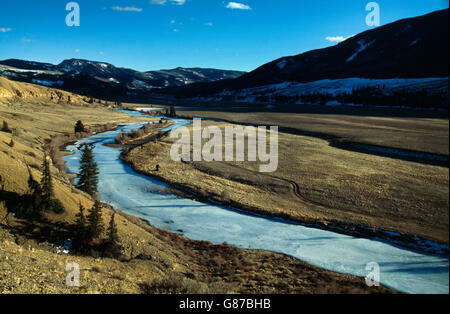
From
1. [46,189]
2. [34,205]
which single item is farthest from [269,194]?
[34,205]

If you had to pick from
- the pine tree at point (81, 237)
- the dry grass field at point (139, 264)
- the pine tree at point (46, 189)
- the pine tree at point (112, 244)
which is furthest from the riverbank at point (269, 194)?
the pine tree at point (46, 189)

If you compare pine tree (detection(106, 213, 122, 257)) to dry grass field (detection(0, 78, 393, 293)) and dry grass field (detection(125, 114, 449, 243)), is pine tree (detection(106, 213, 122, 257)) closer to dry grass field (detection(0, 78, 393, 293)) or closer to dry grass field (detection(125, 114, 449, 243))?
dry grass field (detection(0, 78, 393, 293))

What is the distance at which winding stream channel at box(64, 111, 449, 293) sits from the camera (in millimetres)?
14289

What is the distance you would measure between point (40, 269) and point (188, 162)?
31141mm

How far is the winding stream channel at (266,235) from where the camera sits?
46.9ft

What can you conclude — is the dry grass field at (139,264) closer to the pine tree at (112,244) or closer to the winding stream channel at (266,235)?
→ the pine tree at (112,244)

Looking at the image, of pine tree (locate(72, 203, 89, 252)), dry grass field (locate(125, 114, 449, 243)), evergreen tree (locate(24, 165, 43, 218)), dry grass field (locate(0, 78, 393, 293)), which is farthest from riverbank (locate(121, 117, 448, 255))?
evergreen tree (locate(24, 165, 43, 218))

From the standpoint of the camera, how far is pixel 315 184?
1176 inches

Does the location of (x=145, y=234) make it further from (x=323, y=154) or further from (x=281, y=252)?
(x=323, y=154)

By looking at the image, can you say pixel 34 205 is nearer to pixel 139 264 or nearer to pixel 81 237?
pixel 81 237

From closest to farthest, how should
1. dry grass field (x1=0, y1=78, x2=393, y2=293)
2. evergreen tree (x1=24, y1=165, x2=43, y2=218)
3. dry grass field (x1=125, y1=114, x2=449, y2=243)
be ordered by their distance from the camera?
1. dry grass field (x1=0, y1=78, x2=393, y2=293)
2. evergreen tree (x1=24, y1=165, x2=43, y2=218)
3. dry grass field (x1=125, y1=114, x2=449, y2=243)

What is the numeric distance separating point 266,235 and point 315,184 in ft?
37.2

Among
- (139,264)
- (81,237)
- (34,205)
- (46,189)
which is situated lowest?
(139,264)

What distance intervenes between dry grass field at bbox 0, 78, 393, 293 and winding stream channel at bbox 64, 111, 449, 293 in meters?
1.36
